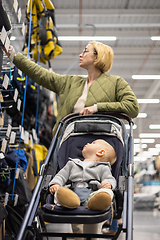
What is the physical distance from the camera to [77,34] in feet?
26.5

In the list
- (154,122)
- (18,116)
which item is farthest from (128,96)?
(154,122)

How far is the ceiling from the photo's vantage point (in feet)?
23.0

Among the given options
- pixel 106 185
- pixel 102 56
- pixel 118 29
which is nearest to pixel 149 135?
pixel 118 29

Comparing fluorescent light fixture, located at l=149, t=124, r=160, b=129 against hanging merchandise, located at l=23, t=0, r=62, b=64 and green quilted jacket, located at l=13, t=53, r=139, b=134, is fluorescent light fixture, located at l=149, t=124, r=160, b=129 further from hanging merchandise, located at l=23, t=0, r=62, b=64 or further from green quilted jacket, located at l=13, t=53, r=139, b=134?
green quilted jacket, located at l=13, t=53, r=139, b=134

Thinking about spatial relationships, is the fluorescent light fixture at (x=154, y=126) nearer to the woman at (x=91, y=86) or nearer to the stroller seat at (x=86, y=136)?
the woman at (x=91, y=86)

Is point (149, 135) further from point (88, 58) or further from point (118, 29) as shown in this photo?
point (88, 58)

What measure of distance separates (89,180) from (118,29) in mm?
7172

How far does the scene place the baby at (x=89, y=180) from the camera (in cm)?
133

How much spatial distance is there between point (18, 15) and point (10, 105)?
32.6 inches

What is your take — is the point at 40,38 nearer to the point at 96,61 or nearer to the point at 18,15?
the point at 18,15

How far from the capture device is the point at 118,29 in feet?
26.6

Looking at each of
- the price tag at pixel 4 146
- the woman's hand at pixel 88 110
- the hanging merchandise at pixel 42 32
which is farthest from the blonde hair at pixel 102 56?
the hanging merchandise at pixel 42 32

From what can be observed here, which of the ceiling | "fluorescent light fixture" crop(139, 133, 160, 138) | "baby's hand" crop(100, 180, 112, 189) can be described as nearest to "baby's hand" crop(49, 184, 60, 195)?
"baby's hand" crop(100, 180, 112, 189)

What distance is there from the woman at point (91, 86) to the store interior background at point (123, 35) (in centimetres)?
178
